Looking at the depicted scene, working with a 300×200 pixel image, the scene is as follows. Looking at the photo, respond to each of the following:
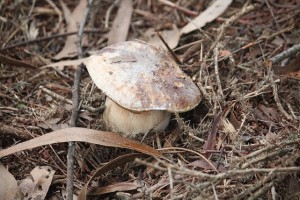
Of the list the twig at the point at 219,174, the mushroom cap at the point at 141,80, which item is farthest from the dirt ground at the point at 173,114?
the mushroom cap at the point at 141,80

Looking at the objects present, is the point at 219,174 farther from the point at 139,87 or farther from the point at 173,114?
the point at 173,114

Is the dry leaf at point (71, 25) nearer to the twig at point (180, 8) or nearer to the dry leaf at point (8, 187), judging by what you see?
the twig at point (180, 8)

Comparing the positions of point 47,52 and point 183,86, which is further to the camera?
point 47,52

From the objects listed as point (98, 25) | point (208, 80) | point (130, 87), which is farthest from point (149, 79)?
point (98, 25)

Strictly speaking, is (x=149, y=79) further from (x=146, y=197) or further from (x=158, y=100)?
(x=146, y=197)

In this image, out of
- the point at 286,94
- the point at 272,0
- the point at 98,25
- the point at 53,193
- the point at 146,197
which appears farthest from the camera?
the point at 98,25

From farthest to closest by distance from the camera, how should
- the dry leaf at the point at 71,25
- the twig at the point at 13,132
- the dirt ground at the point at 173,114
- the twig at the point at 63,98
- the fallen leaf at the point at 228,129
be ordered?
1. the dry leaf at the point at 71,25
2. the twig at the point at 63,98
3. the twig at the point at 13,132
4. the fallen leaf at the point at 228,129
5. the dirt ground at the point at 173,114
